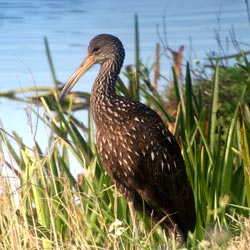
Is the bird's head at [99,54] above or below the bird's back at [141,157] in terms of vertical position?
above

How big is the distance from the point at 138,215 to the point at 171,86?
8.86ft

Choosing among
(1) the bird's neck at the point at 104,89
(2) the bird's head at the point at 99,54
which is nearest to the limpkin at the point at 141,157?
(1) the bird's neck at the point at 104,89

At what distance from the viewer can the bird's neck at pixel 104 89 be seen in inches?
247

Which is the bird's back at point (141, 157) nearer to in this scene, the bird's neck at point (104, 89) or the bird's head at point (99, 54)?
the bird's neck at point (104, 89)

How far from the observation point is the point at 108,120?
6145 mm

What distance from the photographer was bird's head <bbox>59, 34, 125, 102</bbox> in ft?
22.0

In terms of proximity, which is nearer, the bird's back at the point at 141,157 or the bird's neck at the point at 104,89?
the bird's back at the point at 141,157

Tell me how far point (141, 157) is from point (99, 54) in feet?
3.17

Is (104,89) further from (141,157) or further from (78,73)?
(141,157)

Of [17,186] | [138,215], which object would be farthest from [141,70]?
[17,186]

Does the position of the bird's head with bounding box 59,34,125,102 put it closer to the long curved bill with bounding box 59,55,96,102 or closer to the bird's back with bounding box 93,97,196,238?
the long curved bill with bounding box 59,55,96,102

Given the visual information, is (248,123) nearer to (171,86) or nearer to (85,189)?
(85,189)

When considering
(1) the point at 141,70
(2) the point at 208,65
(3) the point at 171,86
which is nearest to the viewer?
(1) the point at 141,70

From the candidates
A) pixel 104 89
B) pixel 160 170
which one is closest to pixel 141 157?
pixel 160 170
